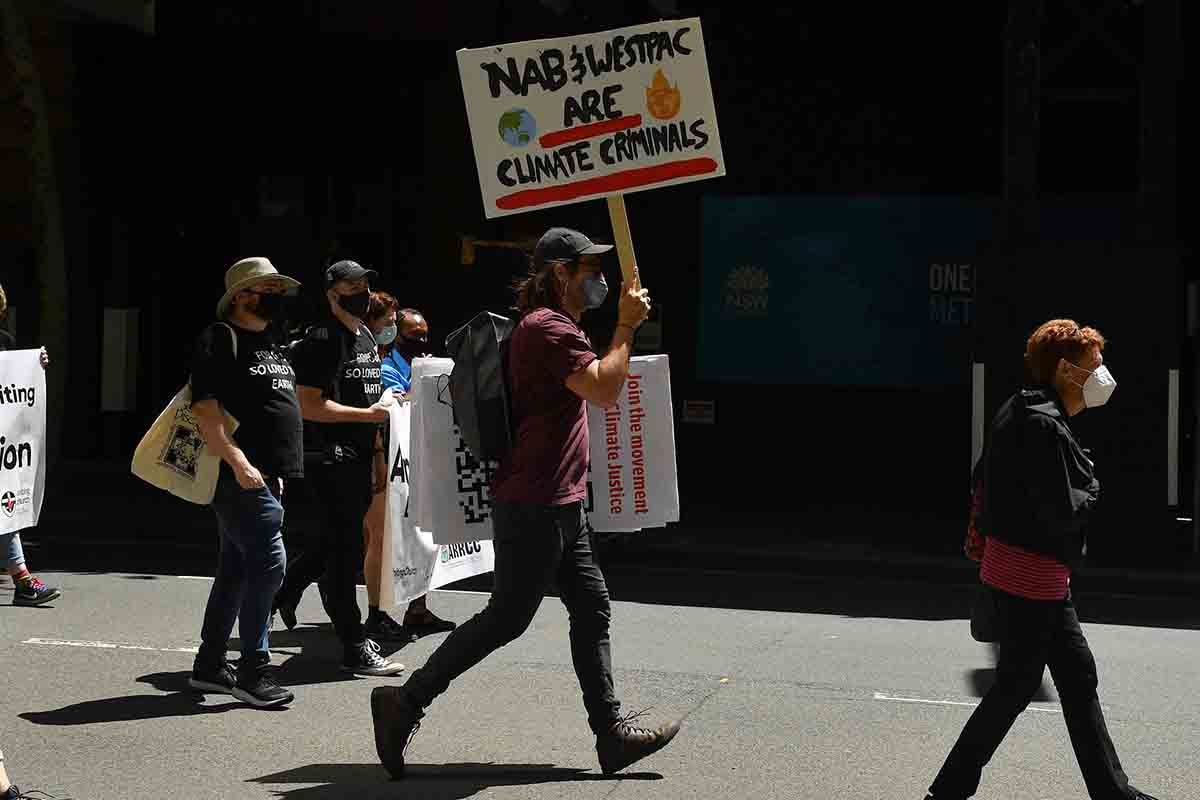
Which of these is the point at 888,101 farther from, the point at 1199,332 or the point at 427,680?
the point at 427,680

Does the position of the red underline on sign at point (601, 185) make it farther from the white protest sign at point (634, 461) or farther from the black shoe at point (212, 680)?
the black shoe at point (212, 680)

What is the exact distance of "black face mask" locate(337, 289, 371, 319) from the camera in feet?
24.4

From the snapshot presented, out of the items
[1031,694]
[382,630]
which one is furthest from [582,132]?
[382,630]

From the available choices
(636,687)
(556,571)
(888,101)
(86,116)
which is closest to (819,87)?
(888,101)

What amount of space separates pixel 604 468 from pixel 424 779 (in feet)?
5.23

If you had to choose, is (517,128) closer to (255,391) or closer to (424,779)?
(255,391)

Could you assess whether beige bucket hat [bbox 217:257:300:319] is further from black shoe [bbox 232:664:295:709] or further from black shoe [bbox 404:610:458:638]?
black shoe [bbox 404:610:458:638]

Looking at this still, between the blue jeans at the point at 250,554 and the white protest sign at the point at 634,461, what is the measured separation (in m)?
1.30

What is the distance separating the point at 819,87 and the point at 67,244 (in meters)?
7.76

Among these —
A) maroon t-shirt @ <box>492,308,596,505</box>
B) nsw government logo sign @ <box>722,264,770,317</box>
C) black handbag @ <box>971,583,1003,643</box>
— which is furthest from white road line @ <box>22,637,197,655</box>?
nsw government logo sign @ <box>722,264,770,317</box>

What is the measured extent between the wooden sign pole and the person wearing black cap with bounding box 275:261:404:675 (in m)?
1.81

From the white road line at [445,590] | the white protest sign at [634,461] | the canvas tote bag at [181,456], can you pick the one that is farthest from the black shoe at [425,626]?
the white protest sign at [634,461]

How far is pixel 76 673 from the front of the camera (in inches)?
292

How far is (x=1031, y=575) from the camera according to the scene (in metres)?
5.10
